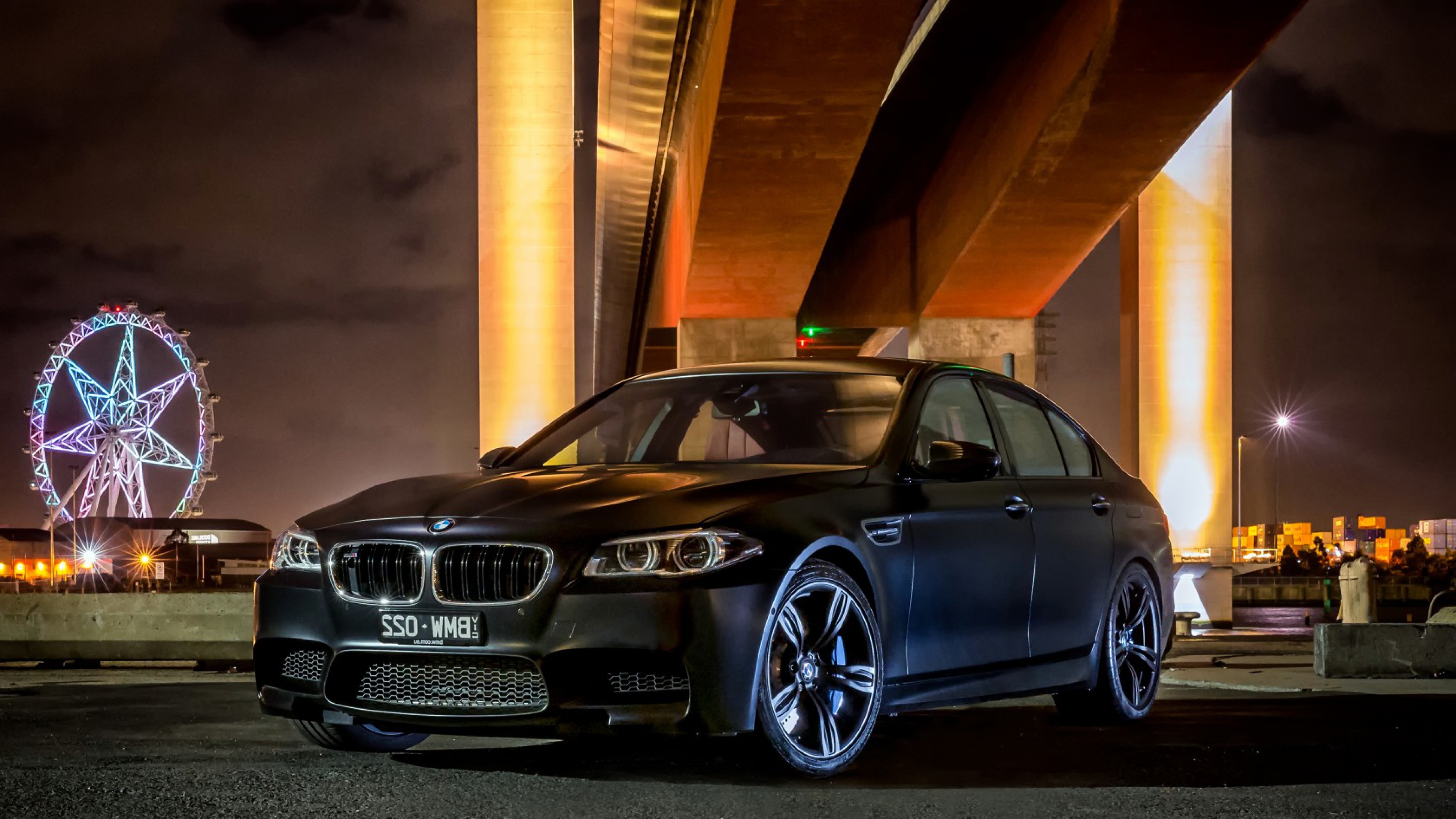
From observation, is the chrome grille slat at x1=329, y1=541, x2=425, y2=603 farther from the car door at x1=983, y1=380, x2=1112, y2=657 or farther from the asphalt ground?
the car door at x1=983, y1=380, x2=1112, y2=657

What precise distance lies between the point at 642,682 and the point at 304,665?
129 cm

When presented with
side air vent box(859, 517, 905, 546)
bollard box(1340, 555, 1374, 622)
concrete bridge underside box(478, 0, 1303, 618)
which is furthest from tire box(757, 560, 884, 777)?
concrete bridge underside box(478, 0, 1303, 618)

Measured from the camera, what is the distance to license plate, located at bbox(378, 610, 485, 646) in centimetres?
531

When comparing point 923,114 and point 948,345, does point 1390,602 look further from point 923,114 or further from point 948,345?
point 923,114

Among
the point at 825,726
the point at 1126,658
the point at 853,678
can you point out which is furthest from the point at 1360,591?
the point at 825,726

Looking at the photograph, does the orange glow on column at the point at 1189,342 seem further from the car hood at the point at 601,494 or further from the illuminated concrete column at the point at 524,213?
the car hood at the point at 601,494

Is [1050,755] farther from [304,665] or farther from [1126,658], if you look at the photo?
[304,665]

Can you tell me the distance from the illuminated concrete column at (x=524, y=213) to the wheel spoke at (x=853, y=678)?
2171cm

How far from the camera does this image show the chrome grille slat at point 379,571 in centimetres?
546

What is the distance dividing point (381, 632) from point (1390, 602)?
175ft

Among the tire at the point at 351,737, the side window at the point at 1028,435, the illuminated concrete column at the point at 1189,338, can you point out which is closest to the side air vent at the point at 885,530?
the side window at the point at 1028,435

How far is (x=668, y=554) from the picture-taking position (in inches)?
207

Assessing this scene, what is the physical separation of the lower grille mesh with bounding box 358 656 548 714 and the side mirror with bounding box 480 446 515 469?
1538 mm

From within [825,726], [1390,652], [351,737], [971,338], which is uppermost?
[971,338]
